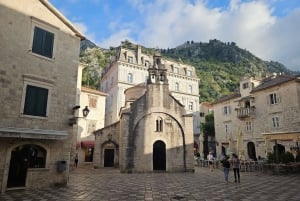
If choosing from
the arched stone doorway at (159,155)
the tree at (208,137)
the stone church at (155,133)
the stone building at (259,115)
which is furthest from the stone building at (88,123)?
the tree at (208,137)

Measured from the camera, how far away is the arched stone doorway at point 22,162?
12.4 meters

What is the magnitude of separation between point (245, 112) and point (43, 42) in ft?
94.1

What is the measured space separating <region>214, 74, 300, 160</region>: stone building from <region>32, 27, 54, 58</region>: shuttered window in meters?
21.5

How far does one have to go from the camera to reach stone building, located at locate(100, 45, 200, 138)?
43.1 m

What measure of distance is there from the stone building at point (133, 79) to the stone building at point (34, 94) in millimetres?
24557

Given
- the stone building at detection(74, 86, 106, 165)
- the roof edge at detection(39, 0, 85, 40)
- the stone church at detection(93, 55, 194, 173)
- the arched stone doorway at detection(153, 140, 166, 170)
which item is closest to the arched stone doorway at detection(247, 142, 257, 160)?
the stone church at detection(93, 55, 194, 173)

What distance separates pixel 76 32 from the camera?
15.9m

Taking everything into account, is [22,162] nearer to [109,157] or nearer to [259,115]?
[109,157]

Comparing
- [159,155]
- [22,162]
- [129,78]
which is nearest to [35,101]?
[22,162]

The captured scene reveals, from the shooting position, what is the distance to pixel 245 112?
1305 inches

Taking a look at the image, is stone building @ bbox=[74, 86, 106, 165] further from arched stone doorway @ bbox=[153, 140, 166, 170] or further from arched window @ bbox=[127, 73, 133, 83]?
arched stone doorway @ bbox=[153, 140, 166, 170]

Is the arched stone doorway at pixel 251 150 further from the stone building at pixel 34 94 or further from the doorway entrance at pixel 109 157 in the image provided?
the stone building at pixel 34 94

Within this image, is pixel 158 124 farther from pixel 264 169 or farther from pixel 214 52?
pixel 214 52

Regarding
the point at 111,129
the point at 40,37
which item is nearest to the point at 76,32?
the point at 40,37
